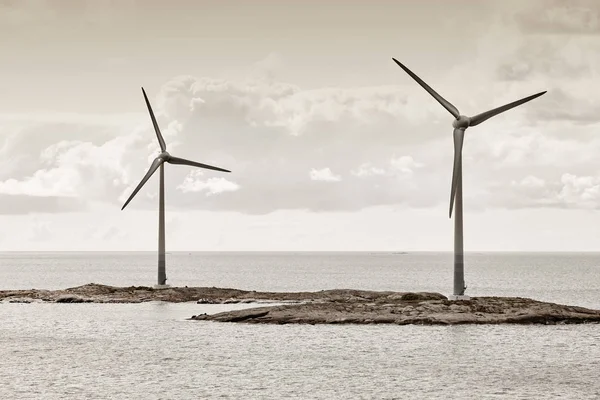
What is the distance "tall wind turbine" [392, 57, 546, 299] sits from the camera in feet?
254

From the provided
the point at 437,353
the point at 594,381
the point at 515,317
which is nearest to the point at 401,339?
the point at 437,353

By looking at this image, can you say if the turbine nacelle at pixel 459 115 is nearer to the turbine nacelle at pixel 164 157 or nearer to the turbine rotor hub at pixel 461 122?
the turbine rotor hub at pixel 461 122

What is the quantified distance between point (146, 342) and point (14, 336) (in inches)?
445

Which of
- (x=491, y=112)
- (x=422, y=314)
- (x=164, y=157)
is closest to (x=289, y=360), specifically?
(x=422, y=314)

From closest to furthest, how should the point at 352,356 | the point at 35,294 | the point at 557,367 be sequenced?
the point at 557,367, the point at 352,356, the point at 35,294

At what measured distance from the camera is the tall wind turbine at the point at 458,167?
77.4 meters

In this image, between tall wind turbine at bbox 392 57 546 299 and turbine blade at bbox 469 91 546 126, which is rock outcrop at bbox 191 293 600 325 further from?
turbine blade at bbox 469 91 546 126

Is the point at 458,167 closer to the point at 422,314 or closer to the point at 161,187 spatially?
the point at 422,314

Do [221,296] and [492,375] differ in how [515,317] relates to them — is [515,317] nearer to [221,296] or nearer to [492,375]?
[492,375]

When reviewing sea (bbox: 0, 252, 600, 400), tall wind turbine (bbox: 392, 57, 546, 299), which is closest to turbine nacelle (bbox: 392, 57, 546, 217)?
tall wind turbine (bbox: 392, 57, 546, 299)

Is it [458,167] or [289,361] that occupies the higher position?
[458,167]

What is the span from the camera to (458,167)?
7694 cm

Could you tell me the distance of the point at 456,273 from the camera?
7950cm

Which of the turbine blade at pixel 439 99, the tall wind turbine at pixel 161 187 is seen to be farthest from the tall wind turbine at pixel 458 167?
the tall wind turbine at pixel 161 187
